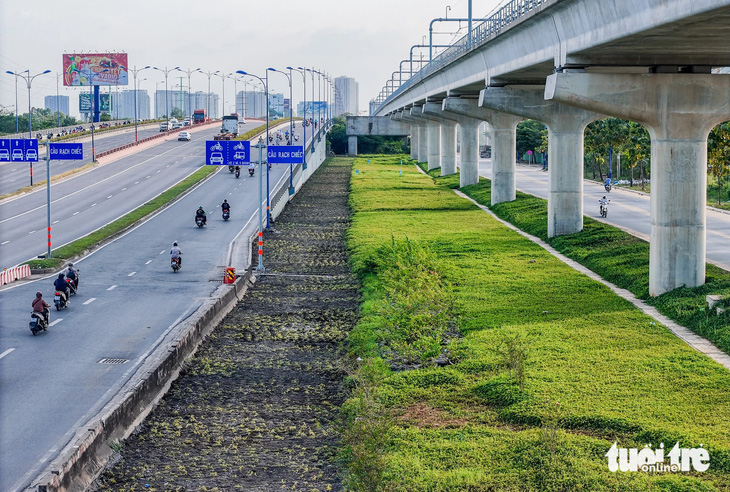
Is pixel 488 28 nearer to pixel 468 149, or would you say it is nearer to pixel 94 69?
pixel 468 149

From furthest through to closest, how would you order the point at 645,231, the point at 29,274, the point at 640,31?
the point at 645,231, the point at 29,274, the point at 640,31

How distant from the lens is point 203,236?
51594mm

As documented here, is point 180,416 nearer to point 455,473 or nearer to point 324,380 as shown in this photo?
point 324,380

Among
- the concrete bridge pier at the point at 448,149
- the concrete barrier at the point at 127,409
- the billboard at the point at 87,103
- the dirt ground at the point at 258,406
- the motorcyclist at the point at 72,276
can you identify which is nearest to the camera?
the concrete barrier at the point at 127,409

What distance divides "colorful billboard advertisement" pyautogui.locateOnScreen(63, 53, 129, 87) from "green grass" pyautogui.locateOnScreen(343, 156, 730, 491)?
479 feet

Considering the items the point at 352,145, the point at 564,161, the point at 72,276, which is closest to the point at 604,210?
the point at 564,161

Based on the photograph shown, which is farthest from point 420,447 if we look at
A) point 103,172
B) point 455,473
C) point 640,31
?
point 103,172

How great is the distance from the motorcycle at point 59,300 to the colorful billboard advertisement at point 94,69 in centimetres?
14348

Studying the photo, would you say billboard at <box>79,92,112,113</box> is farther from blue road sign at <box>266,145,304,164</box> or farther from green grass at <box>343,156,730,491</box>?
green grass at <box>343,156,730,491</box>

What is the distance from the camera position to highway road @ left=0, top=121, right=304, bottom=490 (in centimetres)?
1841

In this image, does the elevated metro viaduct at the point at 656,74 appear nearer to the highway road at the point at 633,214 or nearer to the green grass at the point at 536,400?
the green grass at the point at 536,400

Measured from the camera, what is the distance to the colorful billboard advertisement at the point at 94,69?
168 metres

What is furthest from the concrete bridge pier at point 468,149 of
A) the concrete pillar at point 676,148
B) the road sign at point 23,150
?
the concrete pillar at point 676,148

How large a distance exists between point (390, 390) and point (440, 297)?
9.22m
